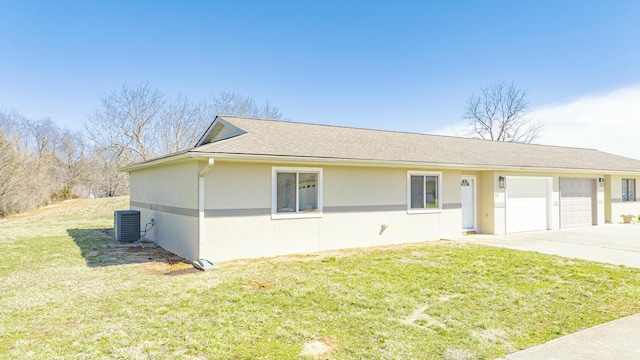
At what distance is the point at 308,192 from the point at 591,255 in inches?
289

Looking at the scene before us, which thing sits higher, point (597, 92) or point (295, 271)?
point (597, 92)

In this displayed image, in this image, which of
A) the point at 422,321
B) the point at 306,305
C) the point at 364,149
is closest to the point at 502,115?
the point at 364,149

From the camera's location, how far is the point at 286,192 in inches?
358

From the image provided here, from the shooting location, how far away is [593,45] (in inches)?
624

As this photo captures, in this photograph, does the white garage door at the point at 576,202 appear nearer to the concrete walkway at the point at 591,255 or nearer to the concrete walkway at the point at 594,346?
the concrete walkway at the point at 591,255

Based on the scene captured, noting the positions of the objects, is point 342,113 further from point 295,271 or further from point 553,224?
point 295,271

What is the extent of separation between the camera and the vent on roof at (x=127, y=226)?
34.9 ft

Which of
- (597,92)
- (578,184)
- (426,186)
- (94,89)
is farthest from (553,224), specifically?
(94,89)

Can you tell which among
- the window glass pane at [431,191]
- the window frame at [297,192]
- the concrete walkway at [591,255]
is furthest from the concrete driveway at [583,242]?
the window frame at [297,192]

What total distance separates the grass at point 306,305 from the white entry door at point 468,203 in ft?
14.5

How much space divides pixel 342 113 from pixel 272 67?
8.81 metres

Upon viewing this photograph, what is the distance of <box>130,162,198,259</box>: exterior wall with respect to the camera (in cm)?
834

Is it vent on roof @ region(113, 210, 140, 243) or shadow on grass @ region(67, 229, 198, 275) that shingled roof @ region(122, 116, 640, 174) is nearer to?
vent on roof @ region(113, 210, 140, 243)

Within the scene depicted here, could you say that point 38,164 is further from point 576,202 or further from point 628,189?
point 628,189
